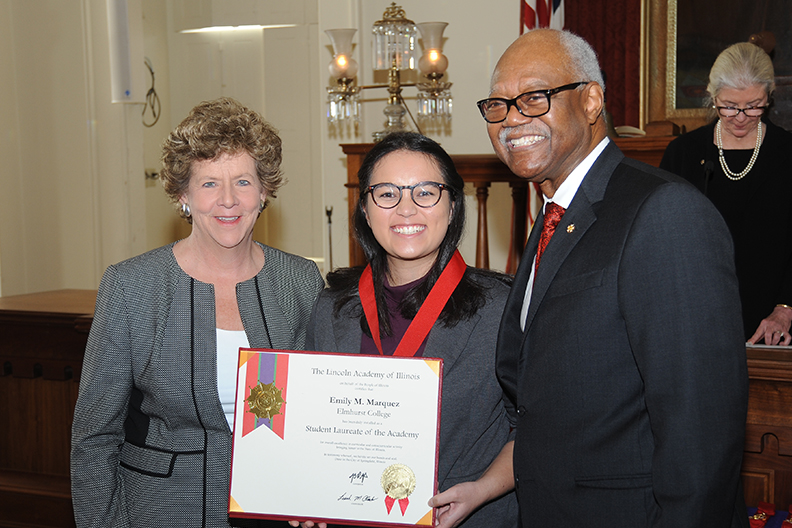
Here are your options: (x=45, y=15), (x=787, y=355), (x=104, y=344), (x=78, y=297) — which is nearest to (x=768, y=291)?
(x=787, y=355)

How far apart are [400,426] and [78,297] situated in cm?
245

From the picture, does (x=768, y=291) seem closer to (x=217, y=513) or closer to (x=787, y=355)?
(x=787, y=355)

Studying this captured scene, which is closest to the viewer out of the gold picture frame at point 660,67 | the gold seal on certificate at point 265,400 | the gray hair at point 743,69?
the gold seal on certificate at point 265,400

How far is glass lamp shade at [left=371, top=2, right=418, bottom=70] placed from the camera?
5453 mm

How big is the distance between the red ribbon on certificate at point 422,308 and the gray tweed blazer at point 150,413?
17.1 inches

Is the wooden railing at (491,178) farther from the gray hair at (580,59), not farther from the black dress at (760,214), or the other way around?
the gray hair at (580,59)

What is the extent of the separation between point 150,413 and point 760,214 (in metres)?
2.40

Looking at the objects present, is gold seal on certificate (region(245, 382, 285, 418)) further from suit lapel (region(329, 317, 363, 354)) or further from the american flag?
the american flag

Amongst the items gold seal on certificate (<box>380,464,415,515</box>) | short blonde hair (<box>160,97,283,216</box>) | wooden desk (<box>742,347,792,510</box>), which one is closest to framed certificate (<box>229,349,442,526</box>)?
gold seal on certificate (<box>380,464,415,515</box>)

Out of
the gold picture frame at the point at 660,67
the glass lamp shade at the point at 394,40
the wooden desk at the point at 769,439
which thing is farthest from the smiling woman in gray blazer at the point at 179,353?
the gold picture frame at the point at 660,67

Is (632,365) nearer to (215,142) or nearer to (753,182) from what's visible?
(215,142)

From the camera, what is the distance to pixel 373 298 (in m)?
1.84
